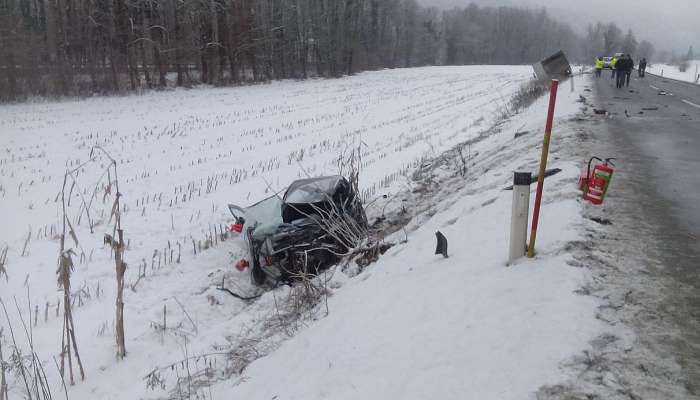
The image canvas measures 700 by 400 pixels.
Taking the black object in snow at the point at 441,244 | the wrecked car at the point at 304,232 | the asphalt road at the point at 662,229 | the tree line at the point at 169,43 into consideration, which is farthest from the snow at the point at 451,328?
the tree line at the point at 169,43

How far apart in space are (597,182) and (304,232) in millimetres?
3183

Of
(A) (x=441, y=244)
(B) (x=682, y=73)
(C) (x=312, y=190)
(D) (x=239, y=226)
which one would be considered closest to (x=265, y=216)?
(D) (x=239, y=226)

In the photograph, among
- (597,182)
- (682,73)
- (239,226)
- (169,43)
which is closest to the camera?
(597,182)

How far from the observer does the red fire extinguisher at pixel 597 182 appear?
476cm

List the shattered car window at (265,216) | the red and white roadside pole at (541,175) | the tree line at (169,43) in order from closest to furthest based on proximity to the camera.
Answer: the red and white roadside pole at (541,175)
the shattered car window at (265,216)
the tree line at (169,43)

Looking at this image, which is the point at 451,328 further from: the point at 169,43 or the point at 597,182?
the point at 169,43

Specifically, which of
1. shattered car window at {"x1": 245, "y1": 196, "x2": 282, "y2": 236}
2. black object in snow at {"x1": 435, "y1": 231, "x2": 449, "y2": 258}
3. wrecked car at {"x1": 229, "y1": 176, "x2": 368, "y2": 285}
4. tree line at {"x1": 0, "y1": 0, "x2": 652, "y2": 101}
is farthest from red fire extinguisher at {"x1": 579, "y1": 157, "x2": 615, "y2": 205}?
tree line at {"x1": 0, "y1": 0, "x2": 652, "y2": 101}

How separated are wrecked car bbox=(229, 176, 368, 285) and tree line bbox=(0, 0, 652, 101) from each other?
26.2 m

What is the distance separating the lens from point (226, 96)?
31812mm

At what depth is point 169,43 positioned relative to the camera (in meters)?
37.4

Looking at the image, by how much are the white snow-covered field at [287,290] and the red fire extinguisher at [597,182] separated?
0.22 metres

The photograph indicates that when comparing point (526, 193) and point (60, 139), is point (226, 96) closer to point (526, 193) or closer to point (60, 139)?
point (60, 139)

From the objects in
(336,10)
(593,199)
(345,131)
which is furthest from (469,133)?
(336,10)

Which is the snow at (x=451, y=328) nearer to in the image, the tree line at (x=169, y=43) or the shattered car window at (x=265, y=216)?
the shattered car window at (x=265, y=216)
